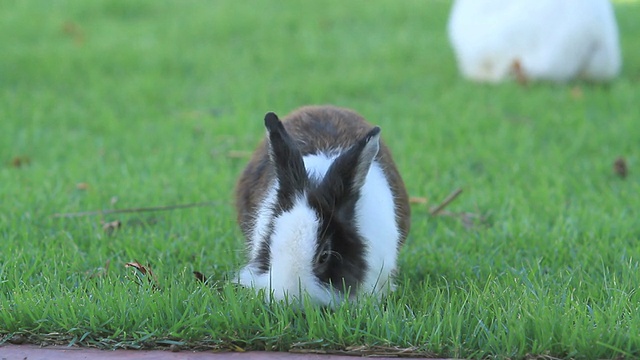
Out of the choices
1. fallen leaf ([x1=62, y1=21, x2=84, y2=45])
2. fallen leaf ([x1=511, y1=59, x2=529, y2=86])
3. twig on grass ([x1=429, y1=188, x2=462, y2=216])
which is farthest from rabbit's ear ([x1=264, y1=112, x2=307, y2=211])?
fallen leaf ([x1=62, y1=21, x2=84, y2=45])

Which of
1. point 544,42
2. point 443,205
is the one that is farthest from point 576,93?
point 443,205

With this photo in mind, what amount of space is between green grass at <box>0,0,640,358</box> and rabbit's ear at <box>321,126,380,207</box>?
39 centimetres

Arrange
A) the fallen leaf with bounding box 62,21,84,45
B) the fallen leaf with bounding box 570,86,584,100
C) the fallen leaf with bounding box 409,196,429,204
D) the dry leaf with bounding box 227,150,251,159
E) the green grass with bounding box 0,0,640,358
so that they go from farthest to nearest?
the fallen leaf with bounding box 62,21,84,45, the fallen leaf with bounding box 570,86,584,100, the dry leaf with bounding box 227,150,251,159, the fallen leaf with bounding box 409,196,429,204, the green grass with bounding box 0,0,640,358

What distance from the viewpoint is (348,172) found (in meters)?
3.25

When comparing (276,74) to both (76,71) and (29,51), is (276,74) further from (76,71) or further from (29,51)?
(29,51)

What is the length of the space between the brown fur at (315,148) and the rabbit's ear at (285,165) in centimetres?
40

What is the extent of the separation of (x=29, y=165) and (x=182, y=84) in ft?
7.59

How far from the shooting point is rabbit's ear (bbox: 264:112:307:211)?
3223 millimetres

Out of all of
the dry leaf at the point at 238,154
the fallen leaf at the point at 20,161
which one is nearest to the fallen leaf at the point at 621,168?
the dry leaf at the point at 238,154

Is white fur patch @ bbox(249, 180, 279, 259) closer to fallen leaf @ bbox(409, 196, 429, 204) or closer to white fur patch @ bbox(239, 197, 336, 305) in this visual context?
white fur patch @ bbox(239, 197, 336, 305)

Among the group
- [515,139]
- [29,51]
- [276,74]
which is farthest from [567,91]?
[29,51]

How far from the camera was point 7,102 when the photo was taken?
742 centimetres

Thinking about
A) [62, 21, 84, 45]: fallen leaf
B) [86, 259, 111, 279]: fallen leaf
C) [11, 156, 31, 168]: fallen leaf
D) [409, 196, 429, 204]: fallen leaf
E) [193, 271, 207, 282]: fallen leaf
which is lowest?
[86, 259, 111, 279]: fallen leaf

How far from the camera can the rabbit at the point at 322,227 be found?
304 centimetres
